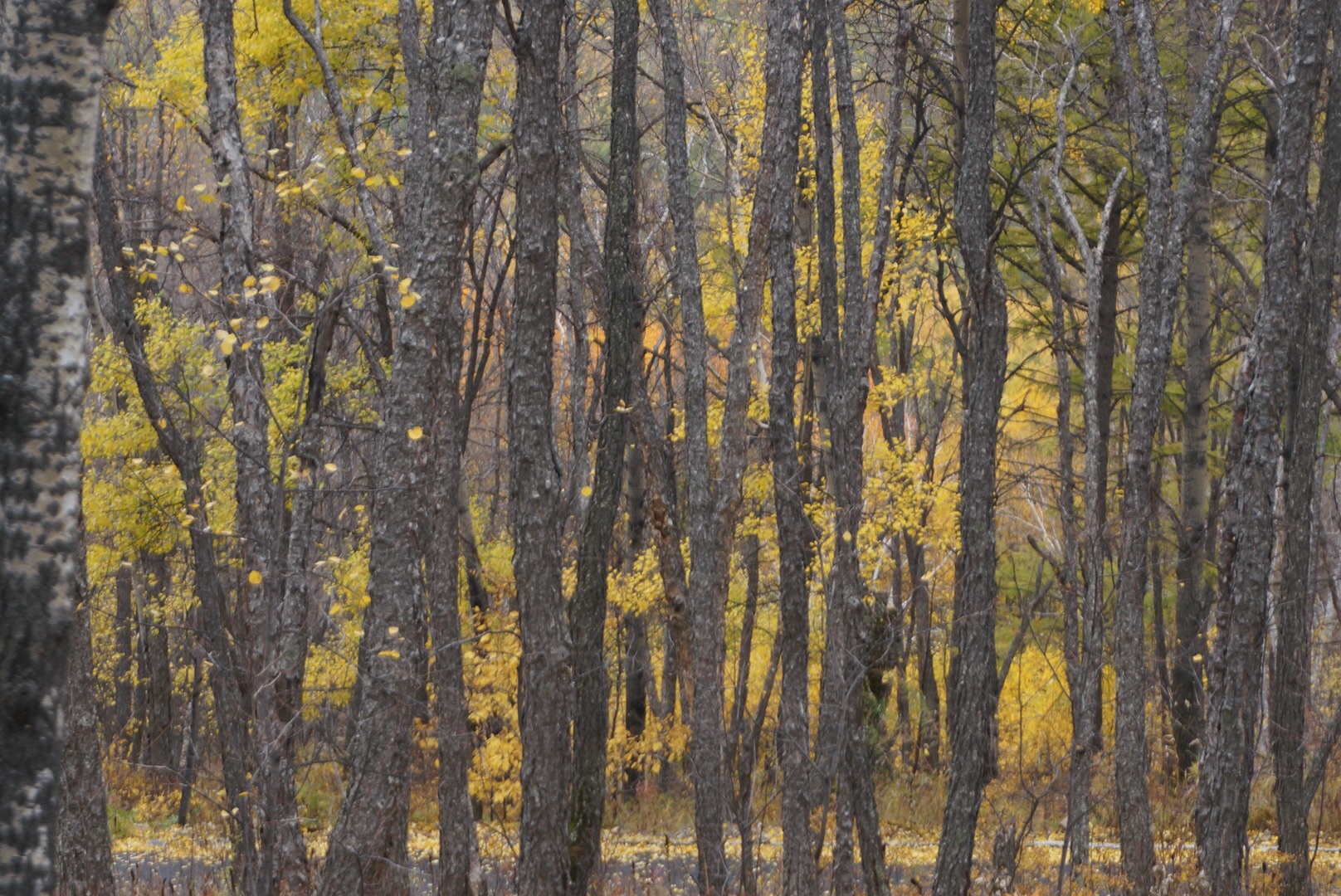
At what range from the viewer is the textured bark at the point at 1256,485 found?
25.8ft

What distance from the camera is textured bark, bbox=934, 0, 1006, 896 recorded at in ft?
25.0

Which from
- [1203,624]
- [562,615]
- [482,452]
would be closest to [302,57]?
[562,615]

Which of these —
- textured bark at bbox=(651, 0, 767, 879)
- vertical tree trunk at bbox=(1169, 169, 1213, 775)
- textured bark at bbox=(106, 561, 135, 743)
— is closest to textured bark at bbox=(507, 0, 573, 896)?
textured bark at bbox=(651, 0, 767, 879)

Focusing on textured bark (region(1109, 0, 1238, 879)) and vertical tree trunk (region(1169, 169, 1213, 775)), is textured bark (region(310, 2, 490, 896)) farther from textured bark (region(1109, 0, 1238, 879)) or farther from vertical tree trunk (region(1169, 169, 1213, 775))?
vertical tree trunk (region(1169, 169, 1213, 775))

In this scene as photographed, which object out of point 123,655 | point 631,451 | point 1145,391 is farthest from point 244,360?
point 123,655

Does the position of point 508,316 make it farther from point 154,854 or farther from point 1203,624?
point 1203,624

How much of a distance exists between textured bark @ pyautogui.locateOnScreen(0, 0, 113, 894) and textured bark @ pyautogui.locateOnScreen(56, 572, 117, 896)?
537cm

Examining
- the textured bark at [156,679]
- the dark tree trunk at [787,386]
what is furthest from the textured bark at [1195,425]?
the textured bark at [156,679]

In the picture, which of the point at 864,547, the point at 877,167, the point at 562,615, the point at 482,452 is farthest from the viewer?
the point at 482,452

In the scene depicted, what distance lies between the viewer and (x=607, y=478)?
351 inches

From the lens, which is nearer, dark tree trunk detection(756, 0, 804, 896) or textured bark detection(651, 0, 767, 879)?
dark tree trunk detection(756, 0, 804, 896)

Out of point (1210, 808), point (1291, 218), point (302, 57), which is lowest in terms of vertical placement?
point (1210, 808)

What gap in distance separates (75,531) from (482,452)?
107ft

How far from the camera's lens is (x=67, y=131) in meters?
2.65
